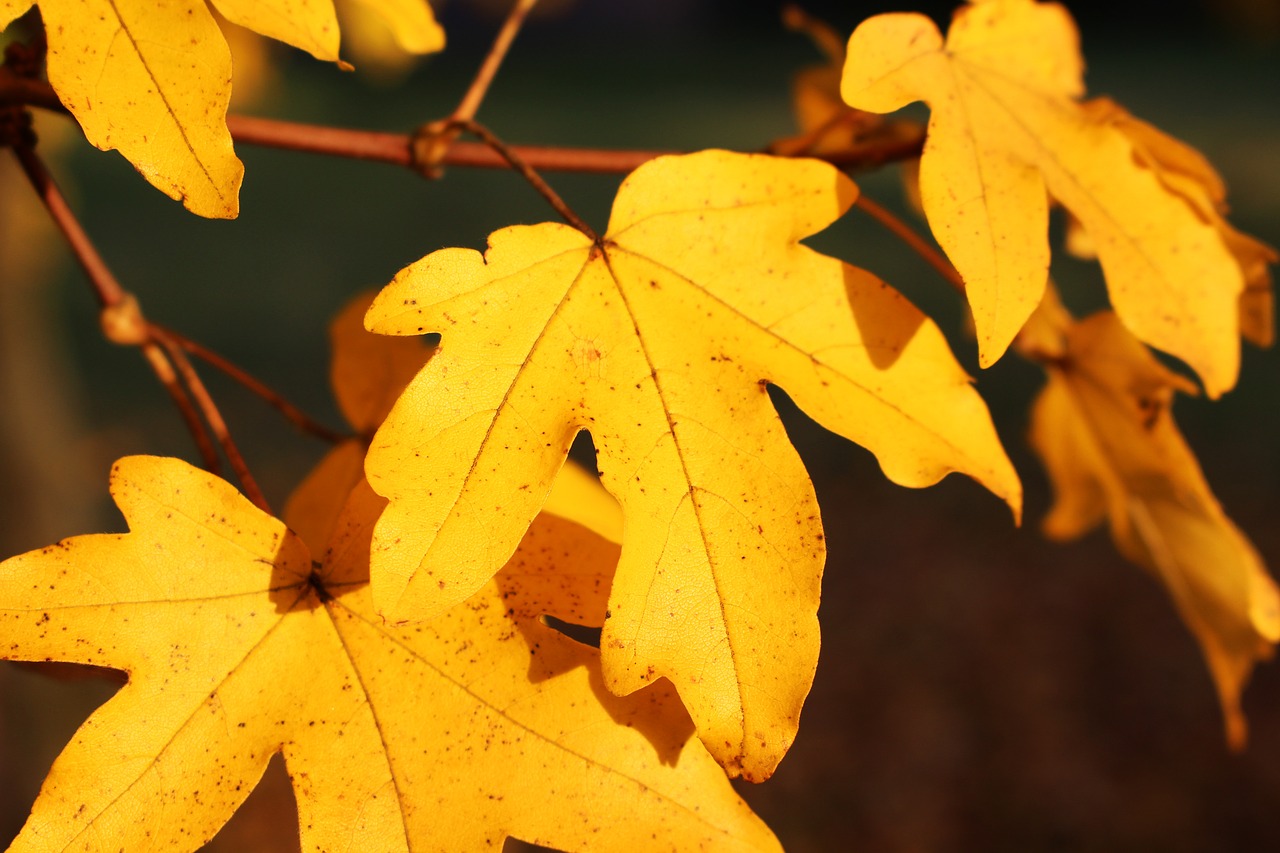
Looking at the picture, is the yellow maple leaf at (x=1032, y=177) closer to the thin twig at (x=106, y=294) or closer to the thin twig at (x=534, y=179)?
the thin twig at (x=534, y=179)

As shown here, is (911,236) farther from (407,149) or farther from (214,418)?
(214,418)

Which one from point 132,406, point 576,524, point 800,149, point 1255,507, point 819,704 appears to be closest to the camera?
point 576,524

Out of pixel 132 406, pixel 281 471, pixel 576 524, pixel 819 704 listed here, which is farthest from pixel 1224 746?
pixel 132 406

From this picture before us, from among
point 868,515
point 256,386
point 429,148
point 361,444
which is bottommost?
point 868,515

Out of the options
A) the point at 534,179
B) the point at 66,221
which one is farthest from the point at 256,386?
the point at 534,179

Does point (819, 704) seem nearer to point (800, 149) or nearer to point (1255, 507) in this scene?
point (1255, 507)

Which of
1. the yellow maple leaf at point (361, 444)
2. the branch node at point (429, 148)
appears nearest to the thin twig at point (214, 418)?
the yellow maple leaf at point (361, 444)

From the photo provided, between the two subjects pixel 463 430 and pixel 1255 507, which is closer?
pixel 463 430
